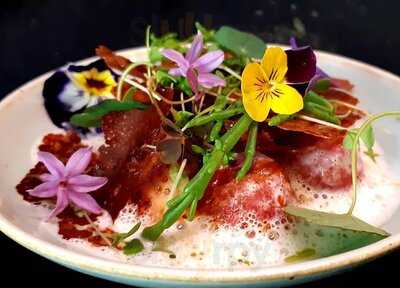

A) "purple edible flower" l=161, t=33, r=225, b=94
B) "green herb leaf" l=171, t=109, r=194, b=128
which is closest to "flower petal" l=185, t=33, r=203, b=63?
"purple edible flower" l=161, t=33, r=225, b=94

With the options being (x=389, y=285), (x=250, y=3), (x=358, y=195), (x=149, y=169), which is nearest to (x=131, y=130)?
(x=149, y=169)

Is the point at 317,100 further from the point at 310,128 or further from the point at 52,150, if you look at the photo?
the point at 52,150

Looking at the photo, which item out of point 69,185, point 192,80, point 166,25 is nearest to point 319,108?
point 192,80

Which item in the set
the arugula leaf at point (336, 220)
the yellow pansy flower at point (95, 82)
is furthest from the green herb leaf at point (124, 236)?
the yellow pansy flower at point (95, 82)

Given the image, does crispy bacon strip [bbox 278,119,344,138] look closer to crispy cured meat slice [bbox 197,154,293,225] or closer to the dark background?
crispy cured meat slice [bbox 197,154,293,225]

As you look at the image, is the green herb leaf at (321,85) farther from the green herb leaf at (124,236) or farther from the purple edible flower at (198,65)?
the green herb leaf at (124,236)

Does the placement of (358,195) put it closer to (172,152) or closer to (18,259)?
(172,152)
